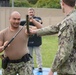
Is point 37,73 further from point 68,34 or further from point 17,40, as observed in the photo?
point 68,34

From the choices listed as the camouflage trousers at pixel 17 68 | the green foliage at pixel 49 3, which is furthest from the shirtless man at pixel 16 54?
the green foliage at pixel 49 3

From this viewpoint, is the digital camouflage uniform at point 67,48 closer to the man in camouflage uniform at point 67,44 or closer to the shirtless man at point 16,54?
the man in camouflage uniform at point 67,44

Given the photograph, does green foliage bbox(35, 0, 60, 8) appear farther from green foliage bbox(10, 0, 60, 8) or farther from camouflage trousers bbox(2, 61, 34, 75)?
camouflage trousers bbox(2, 61, 34, 75)

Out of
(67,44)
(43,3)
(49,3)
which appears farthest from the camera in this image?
(43,3)

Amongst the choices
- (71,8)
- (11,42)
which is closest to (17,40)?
(11,42)

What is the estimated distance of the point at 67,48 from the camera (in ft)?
15.6

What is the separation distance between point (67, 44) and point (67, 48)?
0.05 m

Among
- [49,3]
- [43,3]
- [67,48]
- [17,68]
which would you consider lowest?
[43,3]

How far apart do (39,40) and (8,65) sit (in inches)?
152

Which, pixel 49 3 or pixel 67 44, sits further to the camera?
pixel 49 3

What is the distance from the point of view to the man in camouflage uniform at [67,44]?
4742 millimetres

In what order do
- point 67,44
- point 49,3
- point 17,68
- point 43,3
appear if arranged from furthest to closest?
point 43,3
point 49,3
point 17,68
point 67,44

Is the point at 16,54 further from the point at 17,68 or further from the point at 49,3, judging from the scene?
the point at 49,3

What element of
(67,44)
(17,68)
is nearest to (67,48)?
(67,44)
